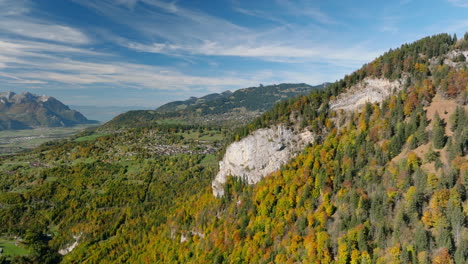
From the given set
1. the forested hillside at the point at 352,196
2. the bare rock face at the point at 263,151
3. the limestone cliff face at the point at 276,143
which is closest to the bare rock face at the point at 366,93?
the limestone cliff face at the point at 276,143

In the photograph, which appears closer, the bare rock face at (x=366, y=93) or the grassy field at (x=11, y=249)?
the bare rock face at (x=366, y=93)

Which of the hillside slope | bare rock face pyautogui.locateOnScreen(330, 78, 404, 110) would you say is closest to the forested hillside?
the hillside slope

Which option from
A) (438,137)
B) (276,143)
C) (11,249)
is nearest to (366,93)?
(438,137)

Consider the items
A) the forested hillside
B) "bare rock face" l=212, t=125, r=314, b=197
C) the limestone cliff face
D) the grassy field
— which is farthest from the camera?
the grassy field

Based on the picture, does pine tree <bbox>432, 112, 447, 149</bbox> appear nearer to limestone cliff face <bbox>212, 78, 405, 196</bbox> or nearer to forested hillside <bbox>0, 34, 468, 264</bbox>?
forested hillside <bbox>0, 34, 468, 264</bbox>

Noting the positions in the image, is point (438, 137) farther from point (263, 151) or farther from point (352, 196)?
point (263, 151)

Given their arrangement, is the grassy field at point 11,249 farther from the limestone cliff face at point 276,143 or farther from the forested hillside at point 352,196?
the limestone cliff face at point 276,143
